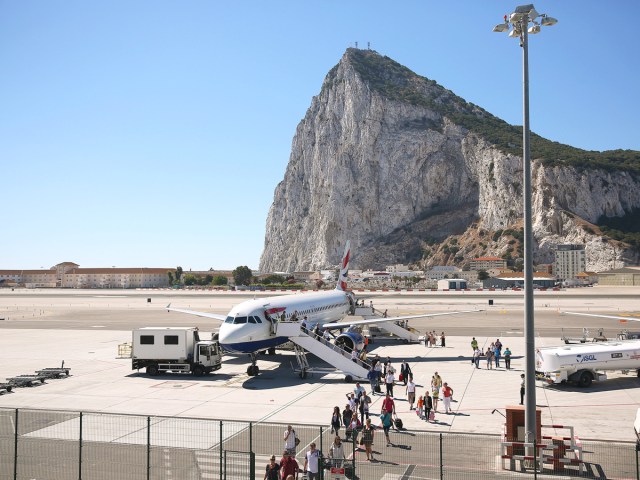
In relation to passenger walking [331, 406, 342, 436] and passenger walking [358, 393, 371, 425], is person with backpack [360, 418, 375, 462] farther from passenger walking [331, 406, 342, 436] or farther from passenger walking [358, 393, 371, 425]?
passenger walking [358, 393, 371, 425]

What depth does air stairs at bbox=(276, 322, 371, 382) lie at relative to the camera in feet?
103

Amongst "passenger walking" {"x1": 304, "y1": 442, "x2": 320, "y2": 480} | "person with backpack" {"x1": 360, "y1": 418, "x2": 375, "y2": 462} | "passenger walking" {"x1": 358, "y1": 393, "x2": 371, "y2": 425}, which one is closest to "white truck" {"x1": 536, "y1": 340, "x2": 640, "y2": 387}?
"passenger walking" {"x1": 358, "y1": 393, "x2": 371, "y2": 425}

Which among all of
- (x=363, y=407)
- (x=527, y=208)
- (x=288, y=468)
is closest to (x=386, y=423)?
(x=363, y=407)

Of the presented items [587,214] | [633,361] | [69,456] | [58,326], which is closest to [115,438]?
[69,456]

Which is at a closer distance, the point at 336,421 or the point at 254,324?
the point at 336,421

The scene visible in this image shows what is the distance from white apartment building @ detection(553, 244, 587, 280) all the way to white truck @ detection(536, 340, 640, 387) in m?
156

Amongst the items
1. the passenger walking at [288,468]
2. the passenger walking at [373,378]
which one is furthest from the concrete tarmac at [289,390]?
the passenger walking at [288,468]

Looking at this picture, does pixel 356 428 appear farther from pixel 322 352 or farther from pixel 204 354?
pixel 204 354

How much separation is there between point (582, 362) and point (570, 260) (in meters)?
161

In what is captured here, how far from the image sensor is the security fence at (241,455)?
16.7 metres

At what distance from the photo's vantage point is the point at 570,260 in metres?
178

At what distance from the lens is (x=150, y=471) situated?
1712 cm

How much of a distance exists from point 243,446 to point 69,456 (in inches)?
217

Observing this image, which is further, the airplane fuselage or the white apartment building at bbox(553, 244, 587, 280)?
the white apartment building at bbox(553, 244, 587, 280)
